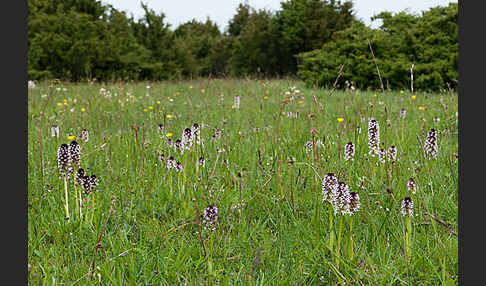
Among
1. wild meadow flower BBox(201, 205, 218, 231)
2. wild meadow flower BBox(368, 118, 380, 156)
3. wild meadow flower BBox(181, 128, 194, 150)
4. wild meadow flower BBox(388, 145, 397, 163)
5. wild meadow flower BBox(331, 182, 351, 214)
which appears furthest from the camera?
wild meadow flower BBox(181, 128, 194, 150)

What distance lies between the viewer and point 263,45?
84.3ft

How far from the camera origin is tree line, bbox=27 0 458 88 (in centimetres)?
1108

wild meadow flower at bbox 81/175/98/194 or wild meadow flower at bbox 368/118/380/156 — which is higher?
wild meadow flower at bbox 368/118/380/156

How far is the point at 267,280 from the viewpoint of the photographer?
1.53 meters

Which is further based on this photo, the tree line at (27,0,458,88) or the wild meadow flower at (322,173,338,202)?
the tree line at (27,0,458,88)

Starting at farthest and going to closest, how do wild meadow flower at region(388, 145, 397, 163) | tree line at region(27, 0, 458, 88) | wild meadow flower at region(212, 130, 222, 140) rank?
tree line at region(27, 0, 458, 88)
wild meadow flower at region(212, 130, 222, 140)
wild meadow flower at region(388, 145, 397, 163)

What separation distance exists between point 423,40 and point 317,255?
451 inches

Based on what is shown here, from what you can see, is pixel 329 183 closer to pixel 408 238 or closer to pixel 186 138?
pixel 408 238

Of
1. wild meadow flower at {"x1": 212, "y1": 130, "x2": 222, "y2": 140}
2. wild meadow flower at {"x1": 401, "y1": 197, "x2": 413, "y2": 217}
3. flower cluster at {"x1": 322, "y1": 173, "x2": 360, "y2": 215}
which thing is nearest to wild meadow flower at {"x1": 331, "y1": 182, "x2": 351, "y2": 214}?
flower cluster at {"x1": 322, "y1": 173, "x2": 360, "y2": 215}

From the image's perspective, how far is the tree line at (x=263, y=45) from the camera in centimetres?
1108

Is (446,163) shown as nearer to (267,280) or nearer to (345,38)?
(267,280)

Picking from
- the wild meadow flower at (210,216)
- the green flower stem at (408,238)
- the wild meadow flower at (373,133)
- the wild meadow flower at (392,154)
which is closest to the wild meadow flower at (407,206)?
the green flower stem at (408,238)

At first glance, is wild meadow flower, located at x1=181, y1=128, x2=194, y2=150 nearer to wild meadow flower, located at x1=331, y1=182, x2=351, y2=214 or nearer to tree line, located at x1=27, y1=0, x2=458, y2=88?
wild meadow flower, located at x1=331, y1=182, x2=351, y2=214

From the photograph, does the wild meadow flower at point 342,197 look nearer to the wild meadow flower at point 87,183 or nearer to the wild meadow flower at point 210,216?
the wild meadow flower at point 210,216
